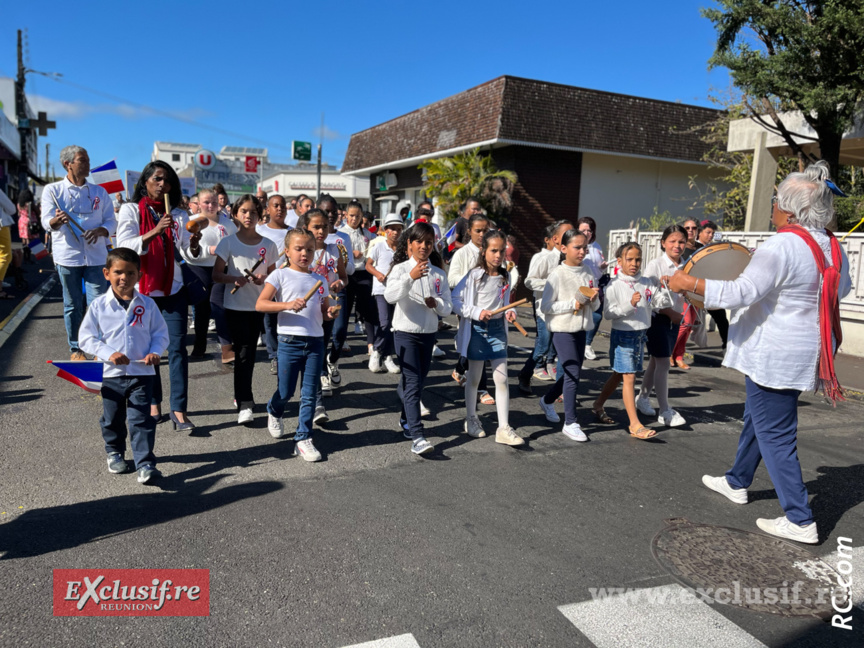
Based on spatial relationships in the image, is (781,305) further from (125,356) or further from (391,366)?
(391,366)

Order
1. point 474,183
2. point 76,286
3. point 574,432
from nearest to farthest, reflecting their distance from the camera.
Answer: point 574,432 < point 76,286 < point 474,183

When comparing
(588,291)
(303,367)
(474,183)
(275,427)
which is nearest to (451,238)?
(588,291)

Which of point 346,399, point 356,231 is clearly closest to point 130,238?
point 346,399

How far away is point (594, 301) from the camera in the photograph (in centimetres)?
582

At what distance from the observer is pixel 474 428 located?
18.2ft

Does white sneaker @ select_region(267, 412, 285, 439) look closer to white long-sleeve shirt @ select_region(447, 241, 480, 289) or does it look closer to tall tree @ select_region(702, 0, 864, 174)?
white long-sleeve shirt @ select_region(447, 241, 480, 289)

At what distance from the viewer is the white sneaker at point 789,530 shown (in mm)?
3752

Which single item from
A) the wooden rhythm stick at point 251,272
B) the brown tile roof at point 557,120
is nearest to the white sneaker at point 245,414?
the wooden rhythm stick at point 251,272

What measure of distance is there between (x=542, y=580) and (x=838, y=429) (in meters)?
4.55

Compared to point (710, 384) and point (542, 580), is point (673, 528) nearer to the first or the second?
point (542, 580)

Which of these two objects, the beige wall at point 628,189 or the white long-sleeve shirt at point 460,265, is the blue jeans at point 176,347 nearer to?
the white long-sleeve shirt at point 460,265

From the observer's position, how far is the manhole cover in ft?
10.4

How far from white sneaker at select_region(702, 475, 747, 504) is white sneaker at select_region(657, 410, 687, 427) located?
145cm

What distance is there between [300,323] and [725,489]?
10.7 ft
